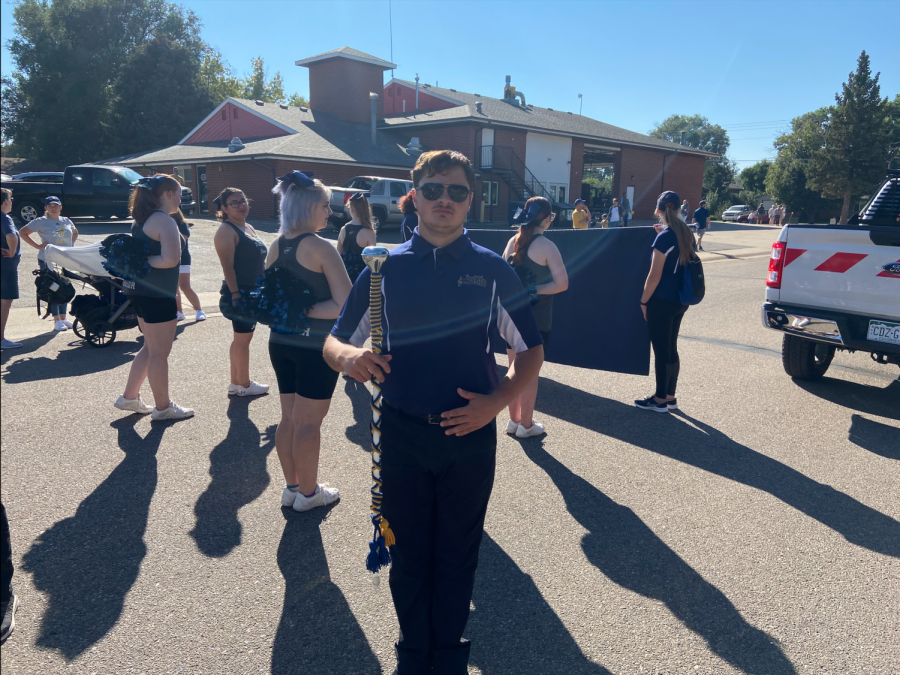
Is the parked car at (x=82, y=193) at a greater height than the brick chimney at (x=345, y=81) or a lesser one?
lesser

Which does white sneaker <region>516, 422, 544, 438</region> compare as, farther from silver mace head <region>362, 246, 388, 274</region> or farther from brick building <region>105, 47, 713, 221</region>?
brick building <region>105, 47, 713, 221</region>

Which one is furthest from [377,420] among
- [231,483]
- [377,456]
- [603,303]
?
[603,303]

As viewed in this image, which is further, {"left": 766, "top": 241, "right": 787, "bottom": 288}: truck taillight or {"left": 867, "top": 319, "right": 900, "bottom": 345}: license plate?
{"left": 766, "top": 241, "right": 787, "bottom": 288}: truck taillight

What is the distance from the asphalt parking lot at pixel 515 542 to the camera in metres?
2.65

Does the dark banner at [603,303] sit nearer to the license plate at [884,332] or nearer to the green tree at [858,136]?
the license plate at [884,332]

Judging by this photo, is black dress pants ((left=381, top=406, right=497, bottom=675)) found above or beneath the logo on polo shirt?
beneath

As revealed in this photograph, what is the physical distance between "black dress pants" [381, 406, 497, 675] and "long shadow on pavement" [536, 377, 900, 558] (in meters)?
2.59

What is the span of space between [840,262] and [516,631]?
4778mm

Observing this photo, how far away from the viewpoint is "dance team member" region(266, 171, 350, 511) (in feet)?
11.3

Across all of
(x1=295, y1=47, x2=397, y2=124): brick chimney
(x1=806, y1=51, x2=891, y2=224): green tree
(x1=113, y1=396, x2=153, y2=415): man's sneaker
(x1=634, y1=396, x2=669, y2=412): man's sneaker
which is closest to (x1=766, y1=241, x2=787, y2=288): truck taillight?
(x1=634, y1=396, x2=669, y2=412): man's sneaker

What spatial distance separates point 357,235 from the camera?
19.7 feet

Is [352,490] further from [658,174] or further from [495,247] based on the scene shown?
[658,174]

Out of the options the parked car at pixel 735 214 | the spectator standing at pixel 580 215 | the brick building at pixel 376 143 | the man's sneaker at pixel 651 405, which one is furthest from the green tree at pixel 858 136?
the man's sneaker at pixel 651 405

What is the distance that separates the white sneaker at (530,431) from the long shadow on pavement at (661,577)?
29.3 inches
